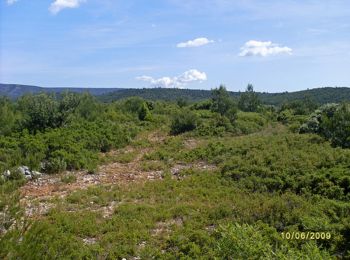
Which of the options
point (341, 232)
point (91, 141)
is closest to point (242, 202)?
point (341, 232)

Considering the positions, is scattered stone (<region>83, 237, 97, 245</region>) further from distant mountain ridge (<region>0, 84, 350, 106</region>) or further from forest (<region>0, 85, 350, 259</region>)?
distant mountain ridge (<region>0, 84, 350, 106</region>)

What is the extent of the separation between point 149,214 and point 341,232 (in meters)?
4.15

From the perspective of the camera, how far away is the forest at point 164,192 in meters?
6.36

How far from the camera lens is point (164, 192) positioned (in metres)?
10.9

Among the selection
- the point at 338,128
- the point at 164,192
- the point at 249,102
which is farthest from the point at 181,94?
the point at 164,192

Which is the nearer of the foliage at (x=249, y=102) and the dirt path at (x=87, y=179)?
the dirt path at (x=87, y=179)

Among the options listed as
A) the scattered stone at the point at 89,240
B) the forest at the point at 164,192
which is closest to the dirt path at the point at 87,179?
the forest at the point at 164,192

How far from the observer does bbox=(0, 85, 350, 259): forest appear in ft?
20.9

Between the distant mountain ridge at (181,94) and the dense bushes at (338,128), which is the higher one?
the distant mountain ridge at (181,94)

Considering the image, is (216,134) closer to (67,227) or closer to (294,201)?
(294,201)

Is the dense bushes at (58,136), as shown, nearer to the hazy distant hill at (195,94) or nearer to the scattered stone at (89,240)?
the scattered stone at (89,240)

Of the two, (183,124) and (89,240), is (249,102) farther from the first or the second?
(89,240)
